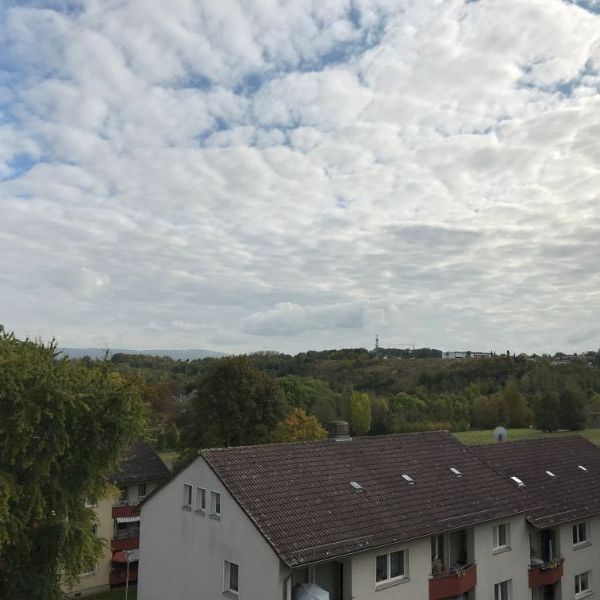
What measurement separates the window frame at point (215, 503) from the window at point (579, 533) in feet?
60.3

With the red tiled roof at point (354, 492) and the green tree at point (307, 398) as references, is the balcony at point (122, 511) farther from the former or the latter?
the green tree at point (307, 398)

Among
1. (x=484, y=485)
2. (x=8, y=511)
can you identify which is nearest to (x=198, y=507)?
(x=8, y=511)

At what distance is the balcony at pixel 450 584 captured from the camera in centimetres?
2281

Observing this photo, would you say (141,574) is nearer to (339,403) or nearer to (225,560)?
(225,560)

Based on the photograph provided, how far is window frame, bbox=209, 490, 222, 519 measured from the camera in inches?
870

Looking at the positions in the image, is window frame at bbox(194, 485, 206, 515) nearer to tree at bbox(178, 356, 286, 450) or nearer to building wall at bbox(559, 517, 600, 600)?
building wall at bbox(559, 517, 600, 600)

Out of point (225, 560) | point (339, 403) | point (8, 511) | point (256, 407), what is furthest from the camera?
point (339, 403)

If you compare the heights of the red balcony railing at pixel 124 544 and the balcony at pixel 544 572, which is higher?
the balcony at pixel 544 572

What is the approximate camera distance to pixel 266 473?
22797mm

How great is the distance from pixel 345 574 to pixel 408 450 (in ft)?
29.3

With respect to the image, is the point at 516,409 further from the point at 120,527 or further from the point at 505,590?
the point at 505,590

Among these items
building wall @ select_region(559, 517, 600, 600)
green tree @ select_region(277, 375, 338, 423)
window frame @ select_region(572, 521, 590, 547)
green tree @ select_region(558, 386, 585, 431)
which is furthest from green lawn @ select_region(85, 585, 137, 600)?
green tree @ select_region(558, 386, 585, 431)

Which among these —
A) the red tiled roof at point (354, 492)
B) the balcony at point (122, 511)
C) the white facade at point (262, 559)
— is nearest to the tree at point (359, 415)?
the balcony at point (122, 511)

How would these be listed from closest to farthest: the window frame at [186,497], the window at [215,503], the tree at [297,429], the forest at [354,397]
→ the window at [215,503]
the window frame at [186,497]
the forest at [354,397]
the tree at [297,429]
